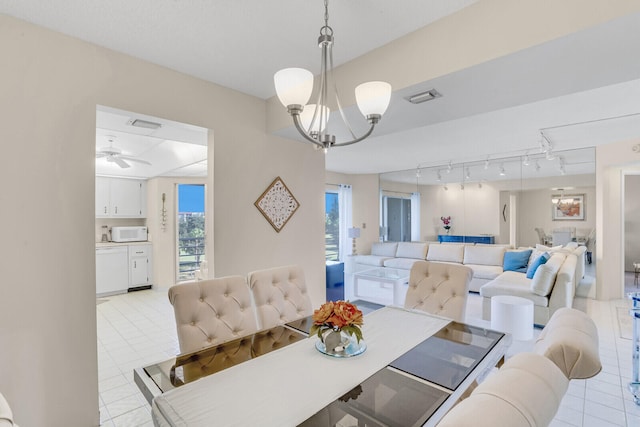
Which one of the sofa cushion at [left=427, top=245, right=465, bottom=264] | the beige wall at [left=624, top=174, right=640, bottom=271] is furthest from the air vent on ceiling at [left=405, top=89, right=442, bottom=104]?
the beige wall at [left=624, top=174, right=640, bottom=271]

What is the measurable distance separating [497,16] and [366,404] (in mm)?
1846

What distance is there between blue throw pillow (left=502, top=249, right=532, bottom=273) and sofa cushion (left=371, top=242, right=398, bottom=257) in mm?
2349

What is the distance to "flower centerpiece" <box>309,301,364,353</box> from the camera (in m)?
1.33

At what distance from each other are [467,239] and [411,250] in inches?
46.0

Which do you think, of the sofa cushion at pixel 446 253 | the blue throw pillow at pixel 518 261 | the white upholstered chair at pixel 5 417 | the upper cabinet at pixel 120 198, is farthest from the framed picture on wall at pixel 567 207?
the upper cabinet at pixel 120 198

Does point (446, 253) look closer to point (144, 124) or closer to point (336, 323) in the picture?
point (336, 323)

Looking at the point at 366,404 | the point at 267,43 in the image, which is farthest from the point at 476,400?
the point at 267,43

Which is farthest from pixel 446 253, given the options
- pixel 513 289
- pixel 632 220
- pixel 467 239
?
pixel 632 220

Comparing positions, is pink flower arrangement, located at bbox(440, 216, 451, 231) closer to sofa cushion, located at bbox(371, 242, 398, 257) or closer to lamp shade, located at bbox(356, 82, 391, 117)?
sofa cushion, located at bbox(371, 242, 398, 257)

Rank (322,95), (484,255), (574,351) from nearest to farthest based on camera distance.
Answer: (574,351) < (322,95) < (484,255)

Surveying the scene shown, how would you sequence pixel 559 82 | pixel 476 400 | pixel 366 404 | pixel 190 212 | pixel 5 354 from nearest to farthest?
pixel 476 400, pixel 366 404, pixel 5 354, pixel 559 82, pixel 190 212

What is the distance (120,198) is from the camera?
19.6ft

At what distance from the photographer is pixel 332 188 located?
23.7 ft

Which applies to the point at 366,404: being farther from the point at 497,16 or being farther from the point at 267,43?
the point at 267,43
